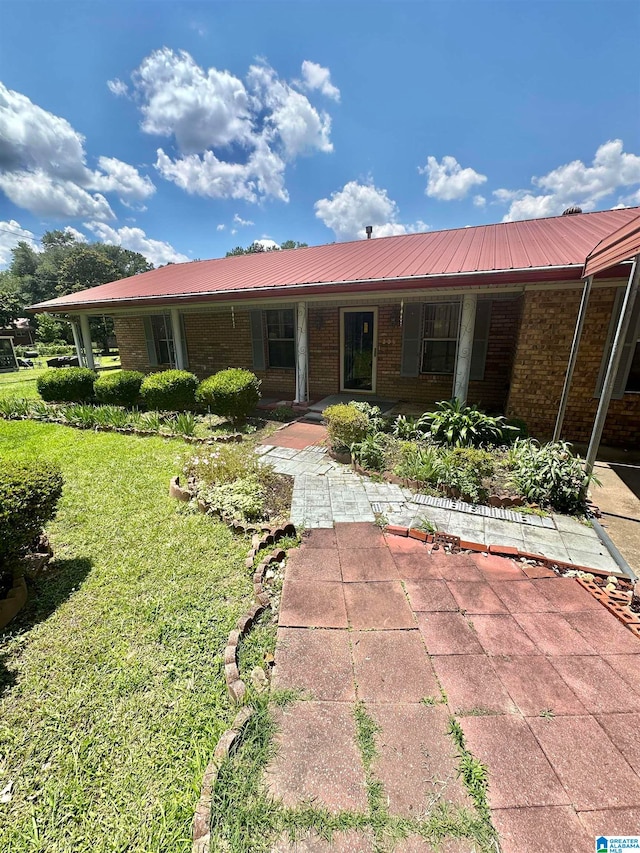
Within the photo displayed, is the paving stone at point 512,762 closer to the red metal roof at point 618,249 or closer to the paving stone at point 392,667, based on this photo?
the paving stone at point 392,667

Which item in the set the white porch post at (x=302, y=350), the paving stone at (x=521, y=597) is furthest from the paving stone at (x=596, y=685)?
the white porch post at (x=302, y=350)

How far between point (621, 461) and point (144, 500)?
6643mm

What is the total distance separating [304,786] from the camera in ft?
4.99

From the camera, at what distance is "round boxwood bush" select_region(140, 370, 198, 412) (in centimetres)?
737

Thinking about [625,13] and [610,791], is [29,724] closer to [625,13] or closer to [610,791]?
[610,791]

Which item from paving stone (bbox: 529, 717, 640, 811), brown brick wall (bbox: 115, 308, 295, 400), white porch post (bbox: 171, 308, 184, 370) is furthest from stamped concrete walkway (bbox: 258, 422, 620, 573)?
white porch post (bbox: 171, 308, 184, 370)

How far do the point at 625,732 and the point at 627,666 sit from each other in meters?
0.47

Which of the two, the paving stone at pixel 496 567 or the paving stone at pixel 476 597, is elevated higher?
the paving stone at pixel 476 597

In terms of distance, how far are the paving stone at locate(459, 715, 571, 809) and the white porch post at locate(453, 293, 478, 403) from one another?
15.8 ft

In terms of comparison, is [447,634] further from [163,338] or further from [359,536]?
[163,338]

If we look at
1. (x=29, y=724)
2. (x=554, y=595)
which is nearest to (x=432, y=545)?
(x=554, y=595)

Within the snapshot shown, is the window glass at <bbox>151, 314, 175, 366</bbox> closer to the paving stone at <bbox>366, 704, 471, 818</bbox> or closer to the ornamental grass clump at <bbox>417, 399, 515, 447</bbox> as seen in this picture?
the ornamental grass clump at <bbox>417, 399, 515, 447</bbox>

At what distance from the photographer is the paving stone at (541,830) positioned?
51.9 inches

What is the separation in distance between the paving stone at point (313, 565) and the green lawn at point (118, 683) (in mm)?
395
